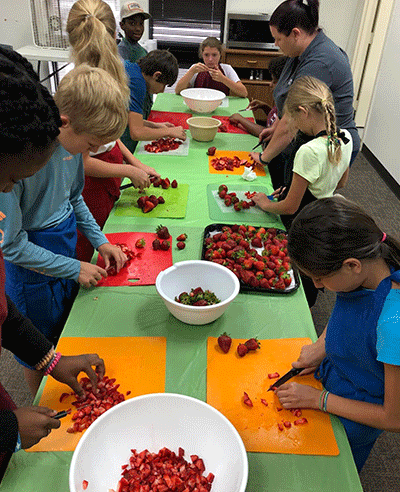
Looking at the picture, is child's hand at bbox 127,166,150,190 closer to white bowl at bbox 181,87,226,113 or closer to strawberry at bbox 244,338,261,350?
strawberry at bbox 244,338,261,350

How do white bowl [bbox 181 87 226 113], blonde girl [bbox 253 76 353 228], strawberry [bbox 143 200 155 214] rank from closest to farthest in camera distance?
1. blonde girl [bbox 253 76 353 228]
2. strawberry [bbox 143 200 155 214]
3. white bowl [bbox 181 87 226 113]

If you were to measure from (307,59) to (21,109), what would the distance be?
2.02 m

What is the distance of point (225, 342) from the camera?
1219mm

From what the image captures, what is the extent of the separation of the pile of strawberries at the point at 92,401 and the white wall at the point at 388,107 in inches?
159

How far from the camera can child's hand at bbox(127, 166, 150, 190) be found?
1.99m

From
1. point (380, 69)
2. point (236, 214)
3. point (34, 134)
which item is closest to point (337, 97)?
point (236, 214)

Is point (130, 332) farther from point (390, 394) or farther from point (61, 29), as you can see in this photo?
point (61, 29)

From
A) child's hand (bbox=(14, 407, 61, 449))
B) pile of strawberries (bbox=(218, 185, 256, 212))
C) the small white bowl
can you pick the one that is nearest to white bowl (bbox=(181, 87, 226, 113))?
the small white bowl

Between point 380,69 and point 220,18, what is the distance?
7.33 ft

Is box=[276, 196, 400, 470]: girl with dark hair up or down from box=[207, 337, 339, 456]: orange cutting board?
up

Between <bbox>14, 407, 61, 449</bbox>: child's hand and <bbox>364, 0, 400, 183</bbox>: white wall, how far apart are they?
4246 mm

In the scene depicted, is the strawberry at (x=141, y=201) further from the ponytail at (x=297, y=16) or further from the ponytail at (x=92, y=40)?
the ponytail at (x=297, y=16)

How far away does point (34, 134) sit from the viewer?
0.70 meters

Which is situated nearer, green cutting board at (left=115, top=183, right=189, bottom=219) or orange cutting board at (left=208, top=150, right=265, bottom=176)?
green cutting board at (left=115, top=183, right=189, bottom=219)
